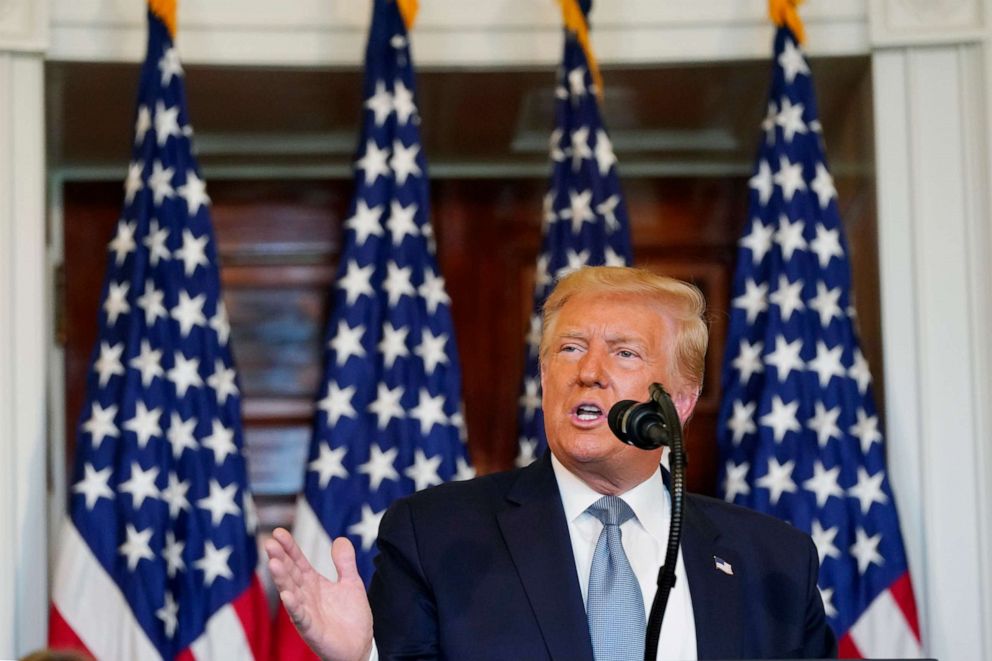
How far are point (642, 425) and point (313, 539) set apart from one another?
7.43 ft

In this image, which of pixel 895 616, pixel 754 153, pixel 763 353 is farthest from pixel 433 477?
pixel 754 153

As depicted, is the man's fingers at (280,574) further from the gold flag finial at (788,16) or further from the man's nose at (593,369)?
the gold flag finial at (788,16)

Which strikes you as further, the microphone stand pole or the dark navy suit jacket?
the dark navy suit jacket

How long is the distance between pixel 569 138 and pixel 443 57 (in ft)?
1.52

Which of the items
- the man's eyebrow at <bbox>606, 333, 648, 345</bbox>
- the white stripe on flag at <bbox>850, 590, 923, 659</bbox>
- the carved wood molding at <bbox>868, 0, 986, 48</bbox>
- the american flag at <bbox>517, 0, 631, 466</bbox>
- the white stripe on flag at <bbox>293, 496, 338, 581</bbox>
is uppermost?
the carved wood molding at <bbox>868, 0, 986, 48</bbox>

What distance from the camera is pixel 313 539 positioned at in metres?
4.07

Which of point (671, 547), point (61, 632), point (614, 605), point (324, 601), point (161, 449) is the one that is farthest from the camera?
point (161, 449)

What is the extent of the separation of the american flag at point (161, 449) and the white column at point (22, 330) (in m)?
0.10

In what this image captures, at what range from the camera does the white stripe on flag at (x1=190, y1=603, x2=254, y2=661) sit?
3.98 metres

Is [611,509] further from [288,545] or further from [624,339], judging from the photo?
[288,545]

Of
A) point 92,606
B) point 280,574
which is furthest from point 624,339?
point 92,606

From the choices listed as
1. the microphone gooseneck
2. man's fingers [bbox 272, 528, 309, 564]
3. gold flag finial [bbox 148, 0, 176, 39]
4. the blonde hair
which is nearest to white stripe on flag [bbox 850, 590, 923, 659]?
the blonde hair

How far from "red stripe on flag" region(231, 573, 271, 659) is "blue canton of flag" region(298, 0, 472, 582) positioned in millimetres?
194

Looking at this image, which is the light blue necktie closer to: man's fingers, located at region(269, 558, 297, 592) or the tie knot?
the tie knot
